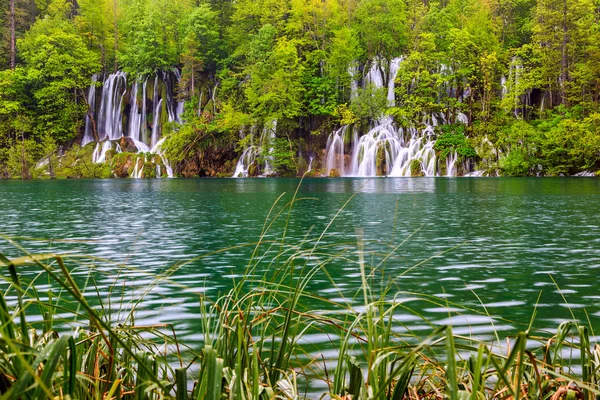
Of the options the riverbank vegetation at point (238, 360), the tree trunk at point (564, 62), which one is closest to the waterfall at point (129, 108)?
the tree trunk at point (564, 62)

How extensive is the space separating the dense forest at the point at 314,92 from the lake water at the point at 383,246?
978 inches

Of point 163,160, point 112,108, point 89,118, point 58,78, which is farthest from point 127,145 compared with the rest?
point 58,78

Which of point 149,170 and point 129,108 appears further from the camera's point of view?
point 129,108

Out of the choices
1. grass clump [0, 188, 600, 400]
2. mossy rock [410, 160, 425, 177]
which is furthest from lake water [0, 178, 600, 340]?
mossy rock [410, 160, 425, 177]

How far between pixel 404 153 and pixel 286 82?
14.2 metres

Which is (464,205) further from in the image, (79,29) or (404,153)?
(79,29)

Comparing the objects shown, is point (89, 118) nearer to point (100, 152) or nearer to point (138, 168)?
point (100, 152)

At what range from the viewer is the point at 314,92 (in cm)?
5809

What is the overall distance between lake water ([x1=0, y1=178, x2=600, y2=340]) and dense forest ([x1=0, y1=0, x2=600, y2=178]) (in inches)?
978

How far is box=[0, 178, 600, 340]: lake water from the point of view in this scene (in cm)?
662

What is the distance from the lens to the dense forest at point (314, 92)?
48938 millimetres

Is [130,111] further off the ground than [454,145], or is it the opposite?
[130,111]

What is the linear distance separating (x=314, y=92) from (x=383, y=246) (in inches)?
1861

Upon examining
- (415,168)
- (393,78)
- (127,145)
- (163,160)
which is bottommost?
(415,168)
